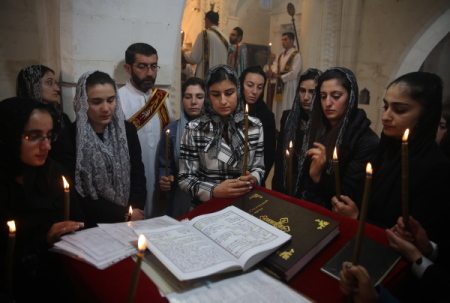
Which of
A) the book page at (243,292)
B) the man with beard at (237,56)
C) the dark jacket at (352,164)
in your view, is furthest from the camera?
the man with beard at (237,56)

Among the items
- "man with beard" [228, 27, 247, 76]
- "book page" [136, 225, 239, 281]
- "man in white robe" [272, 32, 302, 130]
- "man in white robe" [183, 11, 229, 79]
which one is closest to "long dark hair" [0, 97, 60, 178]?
"book page" [136, 225, 239, 281]

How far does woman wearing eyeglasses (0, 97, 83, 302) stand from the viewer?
1.40 m

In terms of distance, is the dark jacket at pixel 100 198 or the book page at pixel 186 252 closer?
the book page at pixel 186 252

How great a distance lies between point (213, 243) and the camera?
108 cm

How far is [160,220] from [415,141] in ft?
4.25

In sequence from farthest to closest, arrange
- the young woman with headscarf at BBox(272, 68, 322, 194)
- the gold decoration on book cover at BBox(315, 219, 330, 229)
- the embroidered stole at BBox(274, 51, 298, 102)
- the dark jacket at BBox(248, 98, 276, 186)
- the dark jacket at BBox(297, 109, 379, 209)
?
1. the embroidered stole at BBox(274, 51, 298, 102)
2. the dark jacket at BBox(248, 98, 276, 186)
3. the young woman with headscarf at BBox(272, 68, 322, 194)
4. the dark jacket at BBox(297, 109, 379, 209)
5. the gold decoration on book cover at BBox(315, 219, 330, 229)

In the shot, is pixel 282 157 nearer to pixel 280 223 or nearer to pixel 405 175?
pixel 280 223

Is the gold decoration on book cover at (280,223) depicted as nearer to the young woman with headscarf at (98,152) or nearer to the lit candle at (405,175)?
the lit candle at (405,175)

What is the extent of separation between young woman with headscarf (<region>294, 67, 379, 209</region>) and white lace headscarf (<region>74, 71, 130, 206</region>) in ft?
4.44

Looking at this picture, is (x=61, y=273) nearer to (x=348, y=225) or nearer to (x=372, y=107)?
(x=348, y=225)

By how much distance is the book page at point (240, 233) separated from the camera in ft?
3.30

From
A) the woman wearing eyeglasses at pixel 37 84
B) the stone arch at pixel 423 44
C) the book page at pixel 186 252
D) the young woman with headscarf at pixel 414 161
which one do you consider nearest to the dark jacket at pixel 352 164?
the young woman with headscarf at pixel 414 161

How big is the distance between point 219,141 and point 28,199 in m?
1.11

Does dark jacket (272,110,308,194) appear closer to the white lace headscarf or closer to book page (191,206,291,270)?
the white lace headscarf
